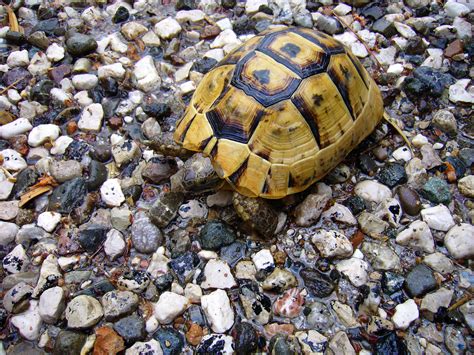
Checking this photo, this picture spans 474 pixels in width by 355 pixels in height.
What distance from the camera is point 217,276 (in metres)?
2.68

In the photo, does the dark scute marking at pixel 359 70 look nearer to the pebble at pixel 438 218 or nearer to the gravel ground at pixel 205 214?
the gravel ground at pixel 205 214

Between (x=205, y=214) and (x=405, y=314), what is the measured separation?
1.38 metres

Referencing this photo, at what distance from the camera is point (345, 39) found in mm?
3928

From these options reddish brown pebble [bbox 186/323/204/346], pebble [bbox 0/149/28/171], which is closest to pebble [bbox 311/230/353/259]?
reddish brown pebble [bbox 186/323/204/346]

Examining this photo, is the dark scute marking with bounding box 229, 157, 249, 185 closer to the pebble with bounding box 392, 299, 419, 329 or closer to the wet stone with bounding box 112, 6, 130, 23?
the pebble with bounding box 392, 299, 419, 329

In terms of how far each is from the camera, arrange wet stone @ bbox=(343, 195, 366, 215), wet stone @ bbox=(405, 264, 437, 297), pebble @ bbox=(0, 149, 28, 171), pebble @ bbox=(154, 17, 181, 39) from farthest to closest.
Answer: pebble @ bbox=(154, 17, 181, 39) < pebble @ bbox=(0, 149, 28, 171) < wet stone @ bbox=(343, 195, 366, 215) < wet stone @ bbox=(405, 264, 437, 297)

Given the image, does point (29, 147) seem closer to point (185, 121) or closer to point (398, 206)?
point (185, 121)

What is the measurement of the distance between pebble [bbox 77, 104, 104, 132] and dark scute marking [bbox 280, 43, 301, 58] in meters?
1.57

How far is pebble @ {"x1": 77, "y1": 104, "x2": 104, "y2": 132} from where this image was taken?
3416 mm

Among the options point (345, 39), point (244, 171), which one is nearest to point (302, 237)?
point (244, 171)

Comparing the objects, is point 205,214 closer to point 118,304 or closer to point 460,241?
point 118,304

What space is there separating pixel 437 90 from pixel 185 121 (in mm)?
2051

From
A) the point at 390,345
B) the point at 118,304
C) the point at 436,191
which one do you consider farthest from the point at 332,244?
the point at 118,304

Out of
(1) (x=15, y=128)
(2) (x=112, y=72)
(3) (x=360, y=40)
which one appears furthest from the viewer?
(3) (x=360, y=40)
